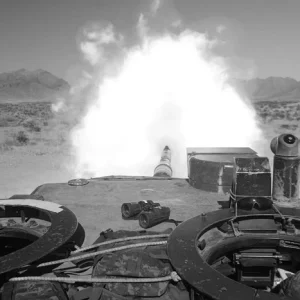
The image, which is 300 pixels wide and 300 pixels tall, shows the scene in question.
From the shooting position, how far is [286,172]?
494cm

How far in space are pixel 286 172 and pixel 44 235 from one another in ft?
10.8

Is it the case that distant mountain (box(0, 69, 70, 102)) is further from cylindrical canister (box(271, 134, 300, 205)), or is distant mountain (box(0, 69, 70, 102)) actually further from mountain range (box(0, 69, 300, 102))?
cylindrical canister (box(271, 134, 300, 205))

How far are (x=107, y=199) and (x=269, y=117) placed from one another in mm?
35529

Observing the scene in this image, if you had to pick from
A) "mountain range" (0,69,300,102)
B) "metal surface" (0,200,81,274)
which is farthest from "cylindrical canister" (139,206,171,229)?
"mountain range" (0,69,300,102)

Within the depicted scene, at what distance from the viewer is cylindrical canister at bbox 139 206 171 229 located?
4.33 metres

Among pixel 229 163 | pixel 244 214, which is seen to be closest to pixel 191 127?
pixel 229 163

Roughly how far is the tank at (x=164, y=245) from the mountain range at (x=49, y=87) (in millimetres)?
119013

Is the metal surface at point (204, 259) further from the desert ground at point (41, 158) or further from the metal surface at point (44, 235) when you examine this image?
the desert ground at point (41, 158)

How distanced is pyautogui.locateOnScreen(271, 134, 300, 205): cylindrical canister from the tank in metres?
0.01

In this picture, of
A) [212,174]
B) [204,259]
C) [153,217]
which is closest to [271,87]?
[212,174]

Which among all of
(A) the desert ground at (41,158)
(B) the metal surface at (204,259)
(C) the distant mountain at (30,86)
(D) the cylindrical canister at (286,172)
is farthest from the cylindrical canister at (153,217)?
(C) the distant mountain at (30,86)

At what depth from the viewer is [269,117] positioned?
127 ft

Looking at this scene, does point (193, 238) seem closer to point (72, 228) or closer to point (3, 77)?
point (72, 228)

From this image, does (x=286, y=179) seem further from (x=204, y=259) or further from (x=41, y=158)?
(x=41, y=158)
